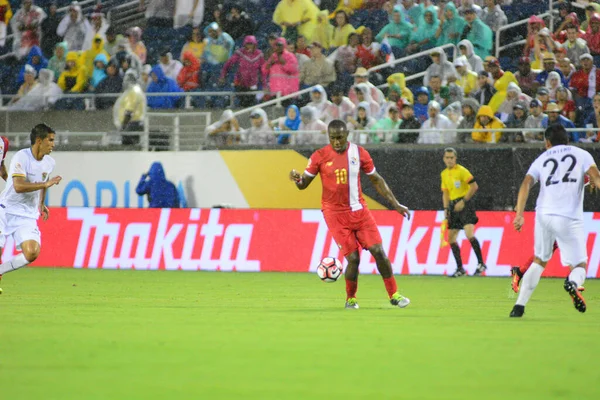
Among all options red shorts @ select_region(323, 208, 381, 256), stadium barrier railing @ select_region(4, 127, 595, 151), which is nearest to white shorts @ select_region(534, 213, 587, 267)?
red shorts @ select_region(323, 208, 381, 256)

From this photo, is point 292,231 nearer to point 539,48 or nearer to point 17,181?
point 539,48

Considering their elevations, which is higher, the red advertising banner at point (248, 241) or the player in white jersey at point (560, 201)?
the player in white jersey at point (560, 201)

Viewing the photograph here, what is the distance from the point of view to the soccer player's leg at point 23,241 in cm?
1417

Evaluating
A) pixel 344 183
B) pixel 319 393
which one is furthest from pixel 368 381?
pixel 344 183

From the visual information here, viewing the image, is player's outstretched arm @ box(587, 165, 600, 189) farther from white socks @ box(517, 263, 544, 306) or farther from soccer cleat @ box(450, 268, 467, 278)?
soccer cleat @ box(450, 268, 467, 278)

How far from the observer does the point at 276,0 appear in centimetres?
2992

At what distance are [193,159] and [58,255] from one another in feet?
12.8

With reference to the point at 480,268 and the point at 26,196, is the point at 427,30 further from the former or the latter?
the point at 26,196

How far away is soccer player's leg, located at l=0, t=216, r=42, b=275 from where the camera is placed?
1417 cm

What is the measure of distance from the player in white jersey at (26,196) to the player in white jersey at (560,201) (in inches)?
236

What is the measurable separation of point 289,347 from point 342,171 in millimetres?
4742

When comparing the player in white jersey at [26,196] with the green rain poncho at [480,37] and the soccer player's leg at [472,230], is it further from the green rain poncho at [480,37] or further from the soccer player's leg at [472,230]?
the green rain poncho at [480,37]

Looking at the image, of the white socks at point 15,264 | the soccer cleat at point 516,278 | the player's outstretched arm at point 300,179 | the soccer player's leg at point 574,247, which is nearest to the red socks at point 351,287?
the player's outstretched arm at point 300,179

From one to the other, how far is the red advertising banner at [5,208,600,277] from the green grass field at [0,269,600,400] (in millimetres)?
5293
